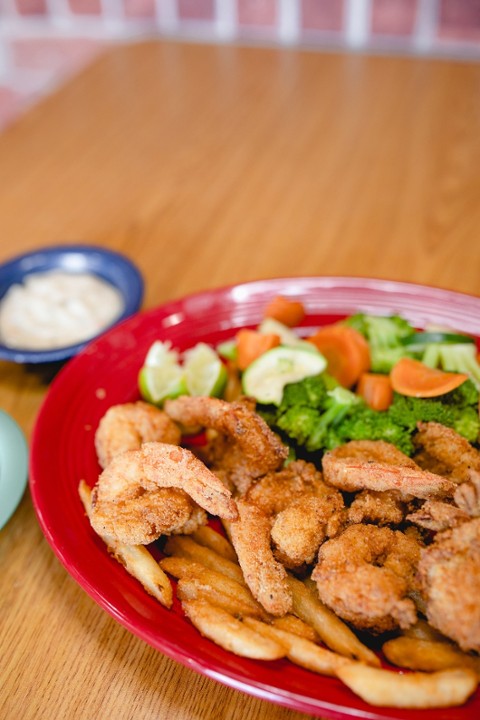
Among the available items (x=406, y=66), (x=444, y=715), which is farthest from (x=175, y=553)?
(x=406, y=66)

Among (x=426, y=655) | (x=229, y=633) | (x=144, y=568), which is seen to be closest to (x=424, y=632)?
(x=426, y=655)

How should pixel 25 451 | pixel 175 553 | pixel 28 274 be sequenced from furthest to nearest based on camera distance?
pixel 28 274 < pixel 25 451 < pixel 175 553

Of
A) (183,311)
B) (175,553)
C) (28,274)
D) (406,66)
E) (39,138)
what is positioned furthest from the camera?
(406,66)

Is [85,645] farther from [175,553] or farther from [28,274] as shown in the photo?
[28,274]

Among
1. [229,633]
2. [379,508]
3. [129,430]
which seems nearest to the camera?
[229,633]

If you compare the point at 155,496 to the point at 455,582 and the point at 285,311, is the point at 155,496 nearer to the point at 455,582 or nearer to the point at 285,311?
the point at 455,582

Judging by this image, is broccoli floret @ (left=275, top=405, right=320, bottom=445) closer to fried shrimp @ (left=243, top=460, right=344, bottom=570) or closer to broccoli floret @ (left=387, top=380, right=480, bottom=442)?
fried shrimp @ (left=243, top=460, right=344, bottom=570)

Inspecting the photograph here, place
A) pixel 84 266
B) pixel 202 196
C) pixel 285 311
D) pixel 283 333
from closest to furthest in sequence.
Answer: pixel 283 333 → pixel 285 311 → pixel 84 266 → pixel 202 196
